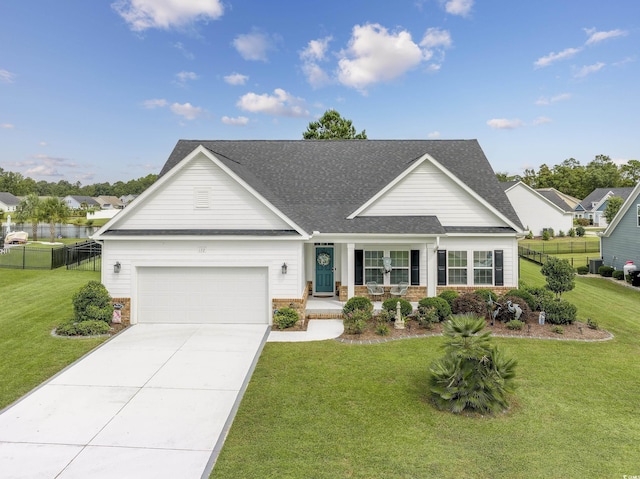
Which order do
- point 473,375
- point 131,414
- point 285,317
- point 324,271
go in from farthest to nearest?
point 324,271 < point 285,317 < point 473,375 < point 131,414

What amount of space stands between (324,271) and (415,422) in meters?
9.86

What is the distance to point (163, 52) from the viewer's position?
80.7ft

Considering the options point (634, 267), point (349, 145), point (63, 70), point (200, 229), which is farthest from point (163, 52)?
point (634, 267)

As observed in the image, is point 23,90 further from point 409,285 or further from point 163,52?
point 409,285

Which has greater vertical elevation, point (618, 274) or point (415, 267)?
point (415, 267)

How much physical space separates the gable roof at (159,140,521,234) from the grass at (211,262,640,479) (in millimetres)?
6190

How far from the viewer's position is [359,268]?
605 inches

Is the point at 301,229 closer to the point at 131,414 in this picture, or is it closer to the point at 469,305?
the point at 469,305

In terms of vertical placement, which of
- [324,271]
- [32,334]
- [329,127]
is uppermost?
[329,127]

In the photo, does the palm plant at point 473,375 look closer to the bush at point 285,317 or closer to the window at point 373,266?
the bush at point 285,317

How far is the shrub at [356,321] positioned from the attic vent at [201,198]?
6.32 metres

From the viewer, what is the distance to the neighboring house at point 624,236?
840 inches

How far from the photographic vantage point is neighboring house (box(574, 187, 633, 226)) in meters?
63.5

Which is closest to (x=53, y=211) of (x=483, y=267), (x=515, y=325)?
(x=483, y=267)
